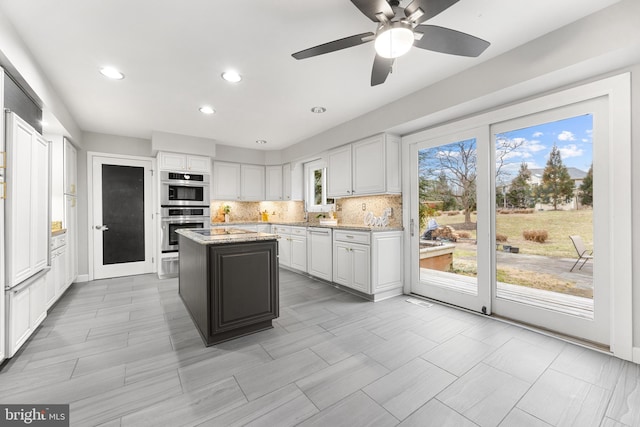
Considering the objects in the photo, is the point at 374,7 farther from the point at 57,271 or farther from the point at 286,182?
the point at 286,182

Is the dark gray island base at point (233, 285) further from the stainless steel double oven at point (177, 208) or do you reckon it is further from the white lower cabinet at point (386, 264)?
the stainless steel double oven at point (177, 208)

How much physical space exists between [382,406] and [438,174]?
2.77 m

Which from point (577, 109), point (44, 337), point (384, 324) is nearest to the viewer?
point (577, 109)

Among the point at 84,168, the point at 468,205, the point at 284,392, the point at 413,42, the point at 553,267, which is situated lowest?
the point at 284,392

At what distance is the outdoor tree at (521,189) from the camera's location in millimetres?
2738

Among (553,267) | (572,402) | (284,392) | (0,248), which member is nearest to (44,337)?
(0,248)

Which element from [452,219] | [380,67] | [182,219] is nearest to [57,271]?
[182,219]

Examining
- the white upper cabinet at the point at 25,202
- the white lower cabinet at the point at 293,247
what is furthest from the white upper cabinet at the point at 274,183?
the white upper cabinet at the point at 25,202

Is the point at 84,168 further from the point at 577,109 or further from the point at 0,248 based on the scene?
the point at 577,109

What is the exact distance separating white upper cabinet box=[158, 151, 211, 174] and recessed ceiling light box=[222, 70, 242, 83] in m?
2.63

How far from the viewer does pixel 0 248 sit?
1.97 meters

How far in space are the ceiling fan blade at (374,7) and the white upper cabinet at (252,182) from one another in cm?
486

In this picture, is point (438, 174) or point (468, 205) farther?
point (438, 174)

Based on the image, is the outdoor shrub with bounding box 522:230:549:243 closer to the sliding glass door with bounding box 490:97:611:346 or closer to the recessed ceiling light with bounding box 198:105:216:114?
the sliding glass door with bounding box 490:97:611:346
